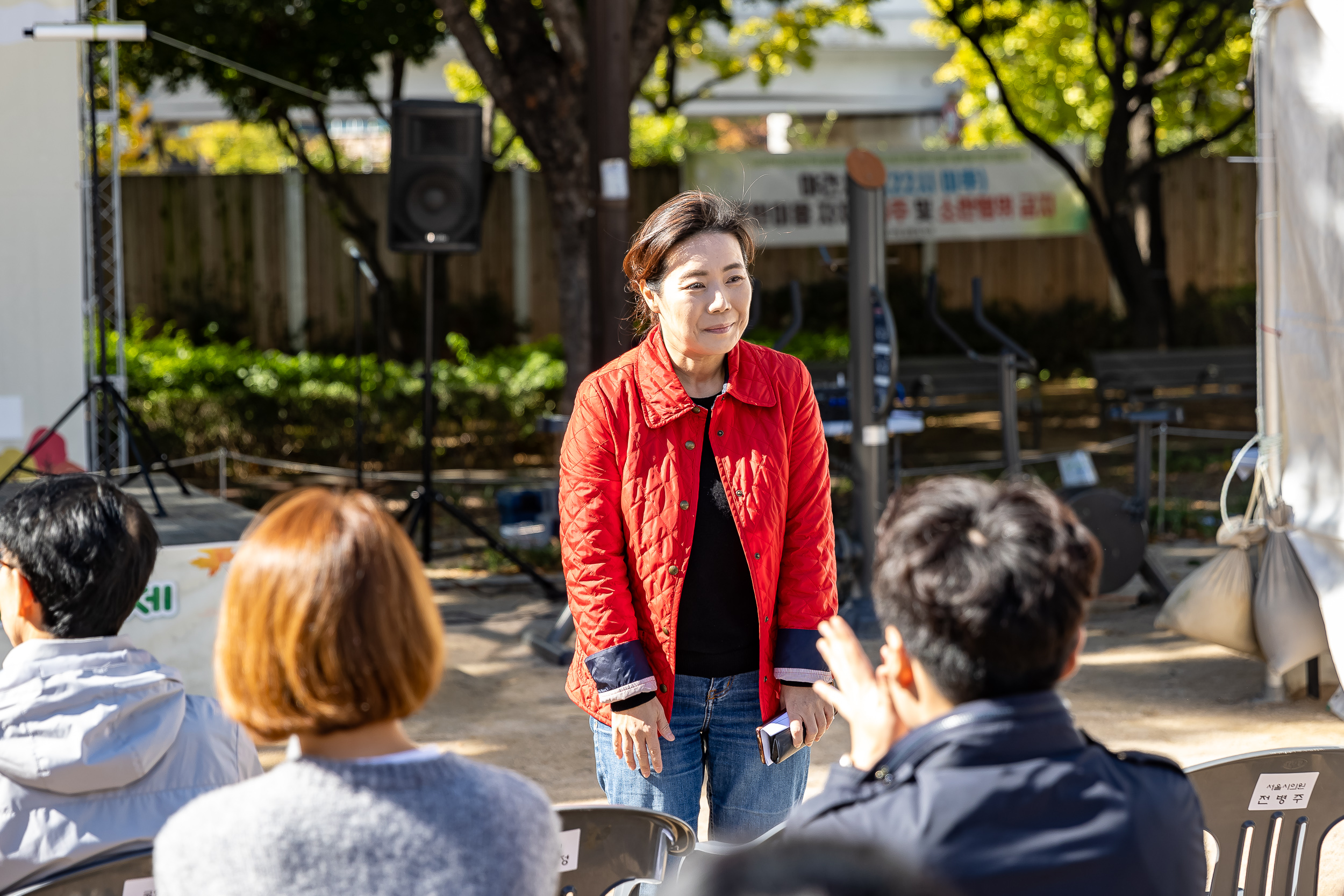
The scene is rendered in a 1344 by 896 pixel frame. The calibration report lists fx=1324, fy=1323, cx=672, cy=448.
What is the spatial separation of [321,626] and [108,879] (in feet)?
2.15

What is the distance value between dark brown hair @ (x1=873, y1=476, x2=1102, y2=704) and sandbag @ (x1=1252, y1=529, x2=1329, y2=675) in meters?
3.90

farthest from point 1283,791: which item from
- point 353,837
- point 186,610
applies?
point 186,610

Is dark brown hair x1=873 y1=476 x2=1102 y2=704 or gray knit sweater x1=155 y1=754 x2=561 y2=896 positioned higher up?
dark brown hair x1=873 y1=476 x2=1102 y2=704

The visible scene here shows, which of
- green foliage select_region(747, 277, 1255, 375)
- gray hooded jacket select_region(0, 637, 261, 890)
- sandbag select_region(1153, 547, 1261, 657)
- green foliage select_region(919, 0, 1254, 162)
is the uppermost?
green foliage select_region(919, 0, 1254, 162)

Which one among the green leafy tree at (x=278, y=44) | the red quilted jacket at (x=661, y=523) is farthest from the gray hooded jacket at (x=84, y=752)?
the green leafy tree at (x=278, y=44)

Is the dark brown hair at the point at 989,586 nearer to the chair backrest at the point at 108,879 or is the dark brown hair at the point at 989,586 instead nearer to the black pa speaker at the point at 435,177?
the chair backrest at the point at 108,879

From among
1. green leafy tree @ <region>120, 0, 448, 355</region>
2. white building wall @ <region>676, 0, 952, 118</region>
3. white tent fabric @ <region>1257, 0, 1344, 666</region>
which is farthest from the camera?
white building wall @ <region>676, 0, 952, 118</region>

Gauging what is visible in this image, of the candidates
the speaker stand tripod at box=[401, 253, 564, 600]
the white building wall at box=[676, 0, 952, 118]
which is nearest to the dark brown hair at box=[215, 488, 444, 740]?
the speaker stand tripod at box=[401, 253, 564, 600]

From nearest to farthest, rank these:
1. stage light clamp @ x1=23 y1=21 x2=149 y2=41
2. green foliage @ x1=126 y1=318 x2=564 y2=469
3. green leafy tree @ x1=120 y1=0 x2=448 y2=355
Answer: stage light clamp @ x1=23 y1=21 x2=149 y2=41 → green leafy tree @ x1=120 y1=0 x2=448 y2=355 → green foliage @ x1=126 y1=318 x2=564 y2=469

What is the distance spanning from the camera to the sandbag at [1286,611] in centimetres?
482

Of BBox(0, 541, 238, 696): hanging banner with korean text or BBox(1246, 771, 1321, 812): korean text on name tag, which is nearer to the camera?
BBox(1246, 771, 1321, 812): korean text on name tag

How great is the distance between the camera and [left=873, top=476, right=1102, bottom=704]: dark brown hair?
1.33 meters

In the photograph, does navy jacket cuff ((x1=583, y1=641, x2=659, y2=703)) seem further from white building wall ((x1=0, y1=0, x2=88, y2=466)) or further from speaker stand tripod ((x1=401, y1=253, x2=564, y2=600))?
white building wall ((x1=0, y1=0, x2=88, y2=466))

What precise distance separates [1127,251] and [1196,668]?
828cm
